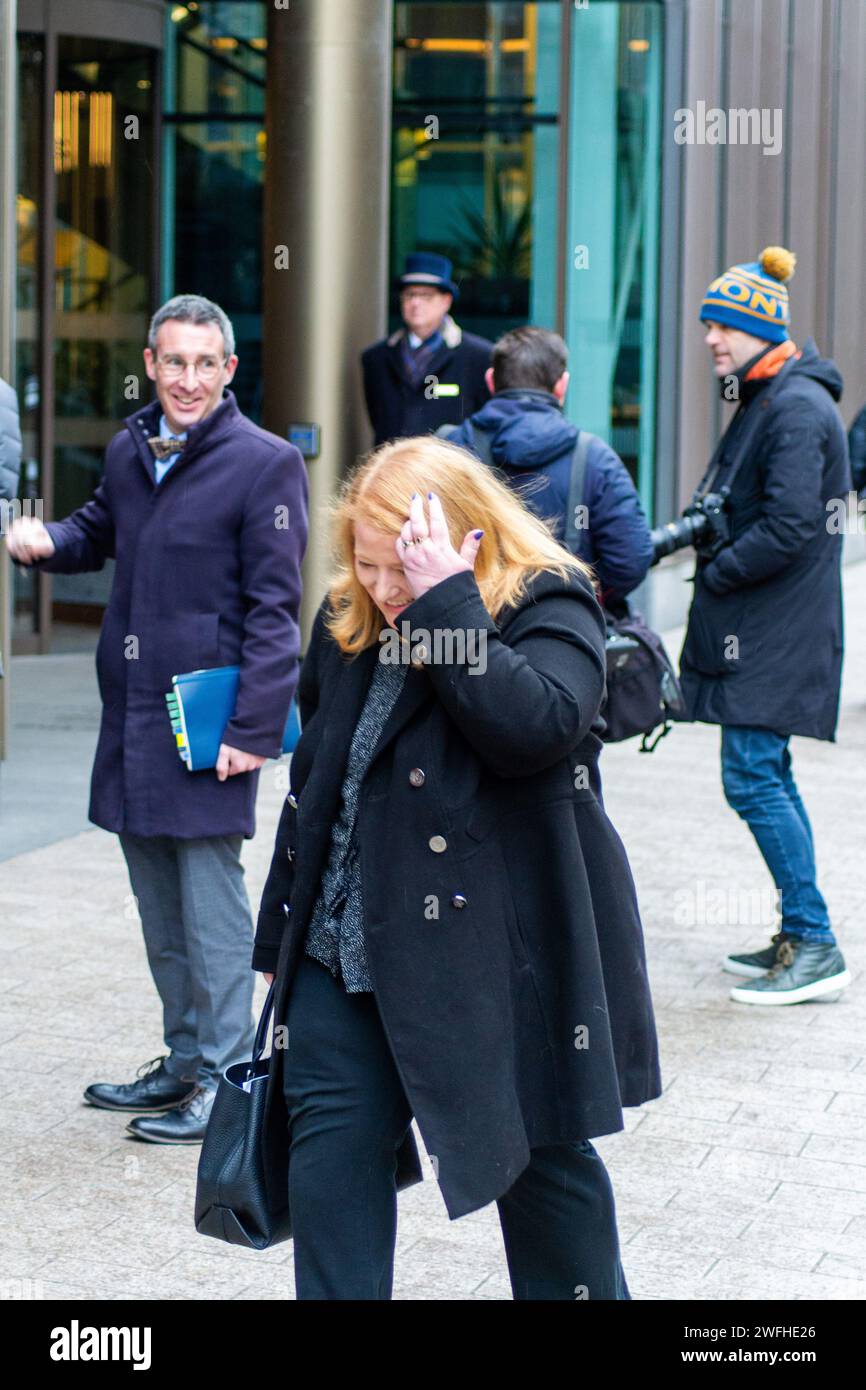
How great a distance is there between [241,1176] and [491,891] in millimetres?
629

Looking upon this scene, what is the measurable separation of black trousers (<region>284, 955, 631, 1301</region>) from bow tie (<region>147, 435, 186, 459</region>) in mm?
1903

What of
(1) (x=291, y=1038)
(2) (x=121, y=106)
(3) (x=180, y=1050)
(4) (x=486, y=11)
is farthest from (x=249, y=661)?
(4) (x=486, y=11)

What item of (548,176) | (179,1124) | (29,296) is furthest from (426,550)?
(548,176)

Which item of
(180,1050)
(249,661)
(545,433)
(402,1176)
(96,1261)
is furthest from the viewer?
(545,433)

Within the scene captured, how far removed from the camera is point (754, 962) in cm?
636

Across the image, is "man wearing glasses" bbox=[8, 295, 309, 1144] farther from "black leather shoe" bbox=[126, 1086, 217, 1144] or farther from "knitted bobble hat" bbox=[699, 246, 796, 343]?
"knitted bobble hat" bbox=[699, 246, 796, 343]

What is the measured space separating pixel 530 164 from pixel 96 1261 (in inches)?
458

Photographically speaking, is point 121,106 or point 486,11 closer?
point 121,106

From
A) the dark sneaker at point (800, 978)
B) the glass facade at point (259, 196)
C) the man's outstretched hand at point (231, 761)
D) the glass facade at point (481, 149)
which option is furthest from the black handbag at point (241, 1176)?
the glass facade at point (481, 149)

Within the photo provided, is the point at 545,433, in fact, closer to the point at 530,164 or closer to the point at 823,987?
the point at 823,987

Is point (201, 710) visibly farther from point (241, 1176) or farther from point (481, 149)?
point (481, 149)

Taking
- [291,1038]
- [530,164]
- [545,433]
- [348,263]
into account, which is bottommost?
[291,1038]

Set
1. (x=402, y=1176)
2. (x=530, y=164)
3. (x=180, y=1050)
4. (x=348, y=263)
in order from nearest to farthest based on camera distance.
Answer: (x=402, y=1176), (x=180, y=1050), (x=348, y=263), (x=530, y=164)

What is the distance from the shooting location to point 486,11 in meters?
14.9
